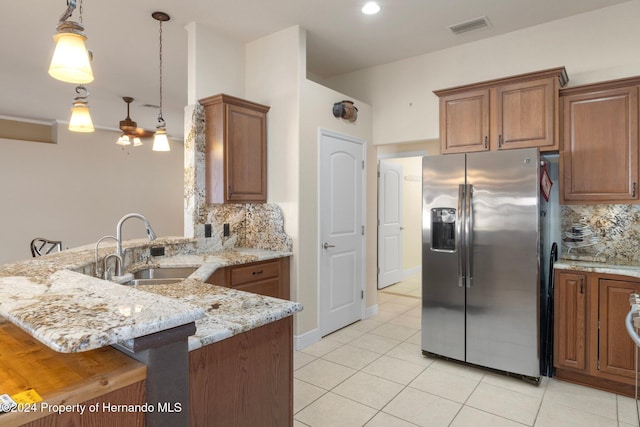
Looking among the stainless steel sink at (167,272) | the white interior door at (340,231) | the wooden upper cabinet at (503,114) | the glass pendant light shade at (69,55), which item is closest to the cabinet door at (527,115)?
the wooden upper cabinet at (503,114)

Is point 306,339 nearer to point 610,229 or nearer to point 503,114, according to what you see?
point 503,114

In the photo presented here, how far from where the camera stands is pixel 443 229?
3.22 metres

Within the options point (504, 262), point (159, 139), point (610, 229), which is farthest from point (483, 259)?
point (159, 139)

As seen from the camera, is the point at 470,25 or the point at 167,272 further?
the point at 470,25

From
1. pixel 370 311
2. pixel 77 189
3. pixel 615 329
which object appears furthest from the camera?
pixel 77 189

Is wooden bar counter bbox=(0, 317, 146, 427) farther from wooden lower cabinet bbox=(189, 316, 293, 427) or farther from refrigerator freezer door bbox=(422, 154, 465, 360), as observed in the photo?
refrigerator freezer door bbox=(422, 154, 465, 360)

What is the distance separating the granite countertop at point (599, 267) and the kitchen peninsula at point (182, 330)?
2.35m

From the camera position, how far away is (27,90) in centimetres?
535

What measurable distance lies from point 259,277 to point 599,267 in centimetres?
264

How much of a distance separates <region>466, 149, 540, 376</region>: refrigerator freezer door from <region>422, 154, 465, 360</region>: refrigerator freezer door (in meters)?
0.09

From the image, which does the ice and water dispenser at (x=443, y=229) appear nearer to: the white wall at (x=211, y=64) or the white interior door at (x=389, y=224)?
the white wall at (x=211, y=64)

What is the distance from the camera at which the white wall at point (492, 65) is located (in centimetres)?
312

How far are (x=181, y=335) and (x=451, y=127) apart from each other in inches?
121

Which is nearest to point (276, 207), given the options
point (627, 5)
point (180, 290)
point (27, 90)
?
point (180, 290)
